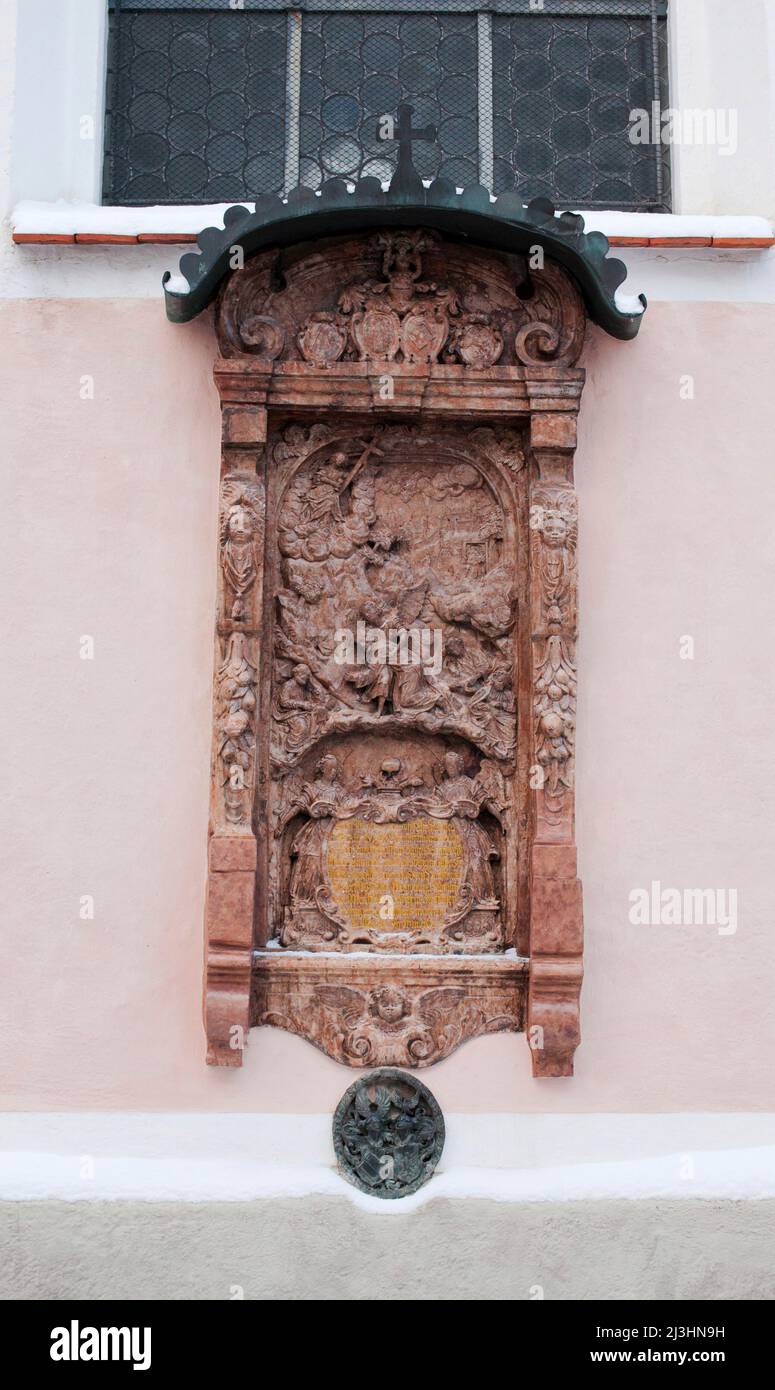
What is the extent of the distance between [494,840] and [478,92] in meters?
3.22

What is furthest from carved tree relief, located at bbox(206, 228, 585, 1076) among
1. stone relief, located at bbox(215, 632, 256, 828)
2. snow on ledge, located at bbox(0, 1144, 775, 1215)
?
snow on ledge, located at bbox(0, 1144, 775, 1215)

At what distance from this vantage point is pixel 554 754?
5.97m

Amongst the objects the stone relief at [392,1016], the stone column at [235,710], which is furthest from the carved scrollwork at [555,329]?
the stone relief at [392,1016]

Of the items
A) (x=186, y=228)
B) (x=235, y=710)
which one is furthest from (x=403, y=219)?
(x=235, y=710)

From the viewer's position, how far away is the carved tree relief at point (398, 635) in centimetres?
596

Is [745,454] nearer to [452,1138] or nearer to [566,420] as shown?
[566,420]

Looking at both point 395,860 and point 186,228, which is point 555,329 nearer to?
point 186,228

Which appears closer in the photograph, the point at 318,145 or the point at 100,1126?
the point at 100,1126

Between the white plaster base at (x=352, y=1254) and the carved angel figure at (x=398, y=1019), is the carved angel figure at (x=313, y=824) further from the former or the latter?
the white plaster base at (x=352, y=1254)

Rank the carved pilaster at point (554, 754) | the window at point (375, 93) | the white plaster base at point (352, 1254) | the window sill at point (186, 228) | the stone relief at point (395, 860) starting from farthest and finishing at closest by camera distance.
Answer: the window at point (375, 93), the window sill at point (186, 228), the stone relief at point (395, 860), the carved pilaster at point (554, 754), the white plaster base at point (352, 1254)

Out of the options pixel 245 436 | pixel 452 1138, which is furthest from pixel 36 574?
pixel 452 1138

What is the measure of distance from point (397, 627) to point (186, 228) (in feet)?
5.71

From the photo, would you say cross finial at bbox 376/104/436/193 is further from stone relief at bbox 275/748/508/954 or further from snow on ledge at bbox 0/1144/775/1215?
snow on ledge at bbox 0/1144/775/1215
